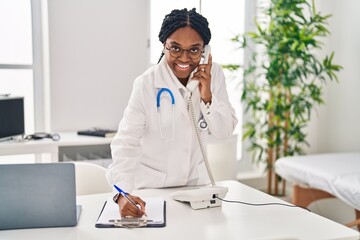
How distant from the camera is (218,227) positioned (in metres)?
1.37

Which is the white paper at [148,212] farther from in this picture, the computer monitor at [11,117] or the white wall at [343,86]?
the white wall at [343,86]

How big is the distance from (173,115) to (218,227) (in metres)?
0.57

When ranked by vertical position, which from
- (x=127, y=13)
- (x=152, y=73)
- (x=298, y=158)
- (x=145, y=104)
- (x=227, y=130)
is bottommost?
(x=298, y=158)

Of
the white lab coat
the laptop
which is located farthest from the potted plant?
the laptop

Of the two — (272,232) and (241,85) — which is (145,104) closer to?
(272,232)

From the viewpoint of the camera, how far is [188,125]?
1.80m

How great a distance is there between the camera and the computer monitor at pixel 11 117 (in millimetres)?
2828

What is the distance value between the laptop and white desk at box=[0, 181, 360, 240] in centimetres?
3

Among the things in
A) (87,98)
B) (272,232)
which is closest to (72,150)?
(87,98)

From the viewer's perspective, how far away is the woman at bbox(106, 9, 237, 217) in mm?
1646

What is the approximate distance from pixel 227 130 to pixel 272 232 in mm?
538

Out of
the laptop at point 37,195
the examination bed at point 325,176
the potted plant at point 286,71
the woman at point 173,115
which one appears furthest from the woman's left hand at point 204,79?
the potted plant at point 286,71

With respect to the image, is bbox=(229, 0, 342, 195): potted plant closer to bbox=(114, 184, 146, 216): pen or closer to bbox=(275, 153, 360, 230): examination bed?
bbox=(275, 153, 360, 230): examination bed

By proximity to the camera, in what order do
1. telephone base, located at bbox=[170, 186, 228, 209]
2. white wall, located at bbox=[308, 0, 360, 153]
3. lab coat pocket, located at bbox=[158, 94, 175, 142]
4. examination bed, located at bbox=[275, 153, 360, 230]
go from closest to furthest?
telephone base, located at bbox=[170, 186, 228, 209]
lab coat pocket, located at bbox=[158, 94, 175, 142]
examination bed, located at bbox=[275, 153, 360, 230]
white wall, located at bbox=[308, 0, 360, 153]
